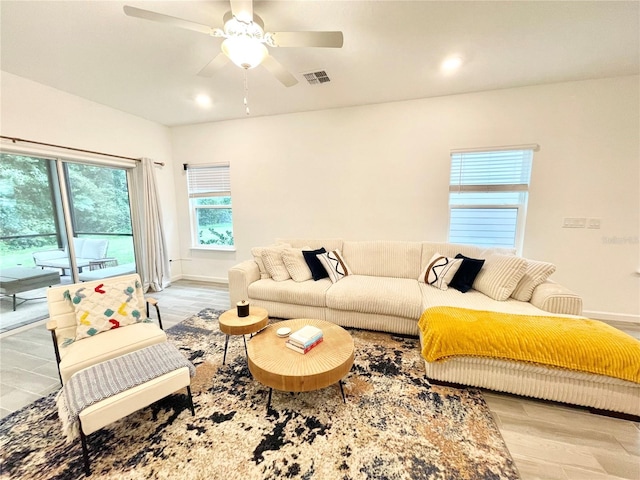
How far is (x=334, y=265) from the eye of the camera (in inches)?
120

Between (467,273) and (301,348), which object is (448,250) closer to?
(467,273)

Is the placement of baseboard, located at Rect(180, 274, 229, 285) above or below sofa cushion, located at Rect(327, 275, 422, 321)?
below

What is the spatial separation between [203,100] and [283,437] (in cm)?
376

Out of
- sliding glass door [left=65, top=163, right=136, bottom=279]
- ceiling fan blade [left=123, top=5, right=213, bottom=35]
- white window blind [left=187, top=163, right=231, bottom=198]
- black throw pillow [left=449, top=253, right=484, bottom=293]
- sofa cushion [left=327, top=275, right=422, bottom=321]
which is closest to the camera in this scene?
ceiling fan blade [left=123, top=5, right=213, bottom=35]

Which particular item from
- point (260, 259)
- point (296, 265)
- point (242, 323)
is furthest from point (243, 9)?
point (260, 259)

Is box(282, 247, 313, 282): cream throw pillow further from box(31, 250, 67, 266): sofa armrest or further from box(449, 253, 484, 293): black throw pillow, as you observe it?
box(31, 250, 67, 266): sofa armrest

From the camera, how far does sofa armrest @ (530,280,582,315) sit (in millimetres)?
2068

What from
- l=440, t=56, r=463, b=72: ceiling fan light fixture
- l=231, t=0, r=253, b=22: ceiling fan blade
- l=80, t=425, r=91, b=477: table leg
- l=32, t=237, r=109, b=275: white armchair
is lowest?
l=80, t=425, r=91, b=477: table leg

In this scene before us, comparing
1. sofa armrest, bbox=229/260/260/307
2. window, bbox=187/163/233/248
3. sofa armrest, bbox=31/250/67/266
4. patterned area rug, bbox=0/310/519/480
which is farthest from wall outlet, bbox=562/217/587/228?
sofa armrest, bbox=31/250/67/266

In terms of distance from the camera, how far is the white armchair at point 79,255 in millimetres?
3178

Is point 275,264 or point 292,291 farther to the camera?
point 275,264

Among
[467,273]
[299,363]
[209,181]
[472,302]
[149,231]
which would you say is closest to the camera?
[299,363]

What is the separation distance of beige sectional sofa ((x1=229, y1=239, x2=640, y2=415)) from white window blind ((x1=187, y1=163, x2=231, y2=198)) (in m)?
1.68

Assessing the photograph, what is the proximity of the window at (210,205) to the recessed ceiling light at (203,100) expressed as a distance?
998 mm
